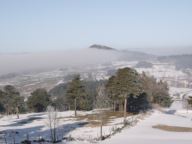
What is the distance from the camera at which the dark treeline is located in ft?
248

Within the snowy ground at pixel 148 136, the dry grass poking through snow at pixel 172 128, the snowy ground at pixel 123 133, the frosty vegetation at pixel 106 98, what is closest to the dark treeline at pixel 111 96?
the frosty vegetation at pixel 106 98

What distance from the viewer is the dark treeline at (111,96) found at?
75.7 meters

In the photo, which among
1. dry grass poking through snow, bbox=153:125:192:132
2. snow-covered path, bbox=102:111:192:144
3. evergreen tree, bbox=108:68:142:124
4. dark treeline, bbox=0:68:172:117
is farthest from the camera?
dark treeline, bbox=0:68:172:117

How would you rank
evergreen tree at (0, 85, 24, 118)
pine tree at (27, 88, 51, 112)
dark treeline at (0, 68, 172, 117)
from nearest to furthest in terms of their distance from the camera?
dark treeline at (0, 68, 172, 117)
evergreen tree at (0, 85, 24, 118)
pine tree at (27, 88, 51, 112)

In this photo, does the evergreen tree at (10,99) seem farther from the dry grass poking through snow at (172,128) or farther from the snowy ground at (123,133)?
the dry grass poking through snow at (172,128)

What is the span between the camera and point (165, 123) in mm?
68312

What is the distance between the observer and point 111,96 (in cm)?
8694

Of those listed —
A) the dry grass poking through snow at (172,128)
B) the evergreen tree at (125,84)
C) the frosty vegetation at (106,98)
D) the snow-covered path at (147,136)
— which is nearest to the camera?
the snow-covered path at (147,136)

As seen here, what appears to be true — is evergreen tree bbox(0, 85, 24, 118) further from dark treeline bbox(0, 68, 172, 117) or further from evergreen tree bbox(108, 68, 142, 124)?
evergreen tree bbox(108, 68, 142, 124)

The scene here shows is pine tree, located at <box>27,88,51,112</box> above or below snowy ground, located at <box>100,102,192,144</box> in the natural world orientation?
above

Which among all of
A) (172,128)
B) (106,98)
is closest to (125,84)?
(172,128)

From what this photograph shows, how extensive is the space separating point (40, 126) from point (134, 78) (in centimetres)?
1924

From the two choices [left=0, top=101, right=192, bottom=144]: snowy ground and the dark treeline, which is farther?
the dark treeline

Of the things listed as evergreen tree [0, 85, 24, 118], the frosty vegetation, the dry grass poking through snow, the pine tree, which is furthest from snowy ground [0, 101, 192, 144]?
the pine tree
